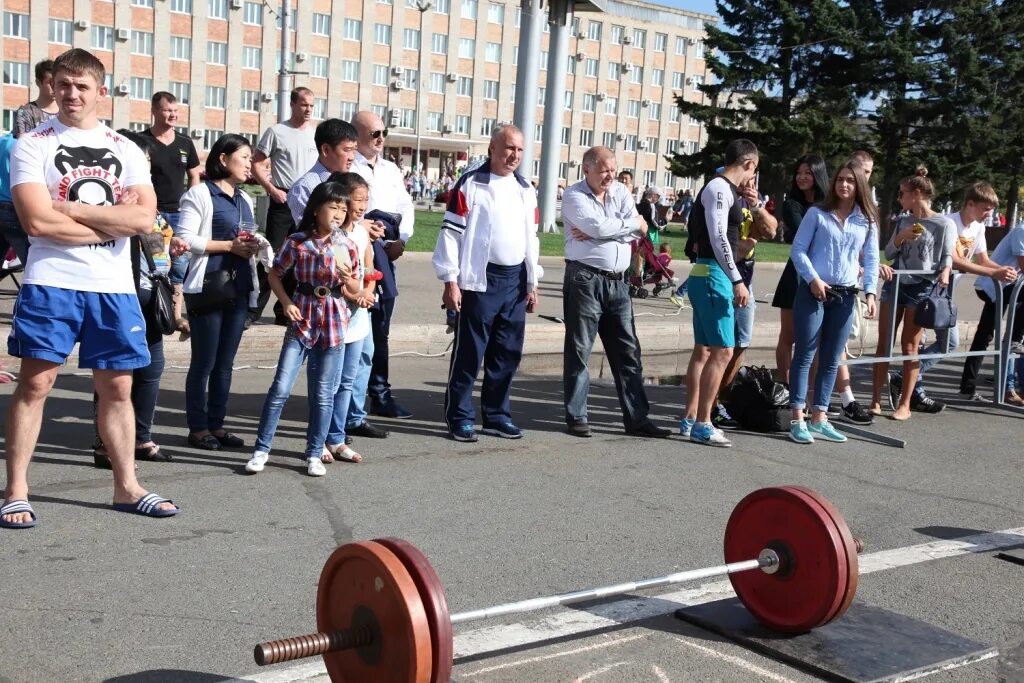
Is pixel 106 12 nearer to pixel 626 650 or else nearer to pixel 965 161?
pixel 965 161

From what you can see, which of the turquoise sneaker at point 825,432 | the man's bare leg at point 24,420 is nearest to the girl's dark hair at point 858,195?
the turquoise sneaker at point 825,432

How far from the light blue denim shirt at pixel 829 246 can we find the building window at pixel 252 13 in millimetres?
75962

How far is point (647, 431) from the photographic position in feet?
26.7

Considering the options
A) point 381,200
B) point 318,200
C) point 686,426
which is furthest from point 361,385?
point 686,426

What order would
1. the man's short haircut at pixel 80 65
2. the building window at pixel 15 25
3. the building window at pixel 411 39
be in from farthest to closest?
the building window at pixel 411 39, the building window at pixel 15 25, the man's short haircut at pixel 80 65

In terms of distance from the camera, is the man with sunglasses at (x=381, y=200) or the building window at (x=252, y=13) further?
the building window at (x=252, y=13)

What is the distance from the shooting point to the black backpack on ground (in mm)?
8539

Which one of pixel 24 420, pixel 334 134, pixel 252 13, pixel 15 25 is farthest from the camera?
pixel 252 13

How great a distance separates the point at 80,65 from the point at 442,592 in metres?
3.00

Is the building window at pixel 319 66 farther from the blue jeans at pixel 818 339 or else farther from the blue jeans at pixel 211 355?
the blue jeans at pixel 211 355

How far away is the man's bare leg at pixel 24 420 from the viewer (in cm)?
511

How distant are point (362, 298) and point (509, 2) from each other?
281 feet

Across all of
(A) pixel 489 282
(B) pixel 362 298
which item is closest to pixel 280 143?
(A) pixel 489 282

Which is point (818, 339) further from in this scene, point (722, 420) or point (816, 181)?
point (816, 181)
